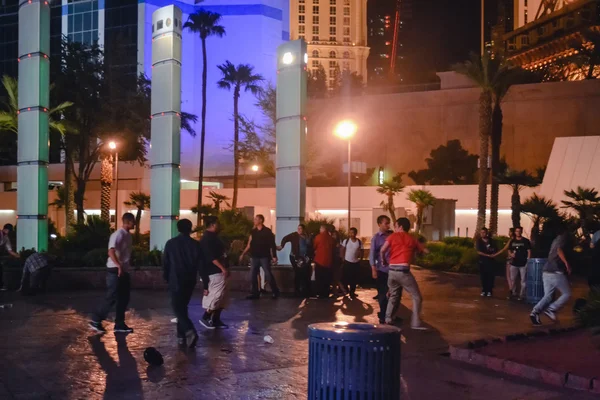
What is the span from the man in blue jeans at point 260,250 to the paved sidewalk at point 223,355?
522 millimetres

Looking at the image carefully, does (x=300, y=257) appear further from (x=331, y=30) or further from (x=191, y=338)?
(x=331, y=30)

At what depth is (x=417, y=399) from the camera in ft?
21.2

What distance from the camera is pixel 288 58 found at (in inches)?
622

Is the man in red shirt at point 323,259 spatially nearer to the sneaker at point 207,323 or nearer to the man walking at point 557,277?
the sneaker at point 207,323

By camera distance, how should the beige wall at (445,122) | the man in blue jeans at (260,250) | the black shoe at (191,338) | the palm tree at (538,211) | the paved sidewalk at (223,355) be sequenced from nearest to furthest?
1. the paved sidewalk at (223,355)
2. the black shoe at (191,338)
3. the man in blue jeans at (260,250)
4. the palm tree at (538,211)
5. the beige wall at (445,122)

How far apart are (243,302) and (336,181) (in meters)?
46.2

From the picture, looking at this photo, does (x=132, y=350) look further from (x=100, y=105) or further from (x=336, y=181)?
(x=336, y=181)

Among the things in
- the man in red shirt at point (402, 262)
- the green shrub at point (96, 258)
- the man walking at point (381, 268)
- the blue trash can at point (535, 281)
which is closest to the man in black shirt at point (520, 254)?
the blue trash can at point (535, 281)

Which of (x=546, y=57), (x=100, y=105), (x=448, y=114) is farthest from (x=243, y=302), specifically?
(x=546, y=57)

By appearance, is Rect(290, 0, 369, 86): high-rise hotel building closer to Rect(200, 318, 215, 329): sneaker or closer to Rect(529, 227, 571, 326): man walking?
Rect(529, 227, 571, 326): man walking

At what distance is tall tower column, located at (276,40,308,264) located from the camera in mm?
15703

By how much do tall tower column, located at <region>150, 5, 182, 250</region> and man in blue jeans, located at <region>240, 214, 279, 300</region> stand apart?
4319 millimetres

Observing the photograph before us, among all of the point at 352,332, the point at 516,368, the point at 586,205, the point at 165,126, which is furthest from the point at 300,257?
the point at 586,205

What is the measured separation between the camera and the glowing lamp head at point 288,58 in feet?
51.7
